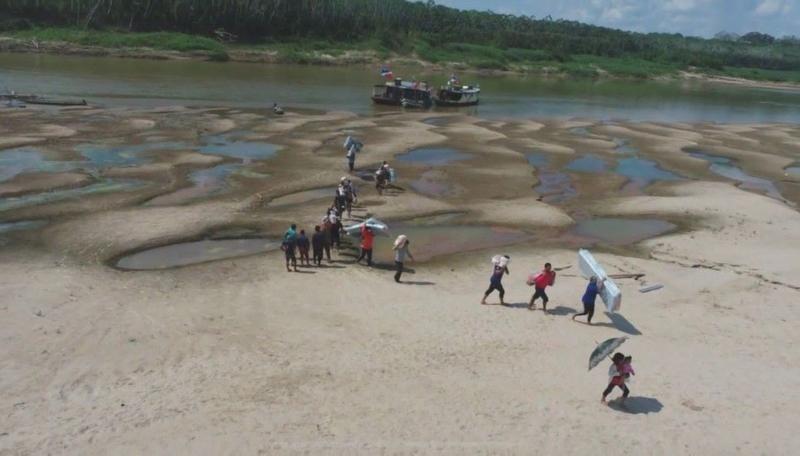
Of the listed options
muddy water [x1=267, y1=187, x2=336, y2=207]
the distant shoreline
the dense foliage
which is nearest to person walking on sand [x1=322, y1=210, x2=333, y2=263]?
muddy water [x1=267, y1=187, x2=336, y2=207]

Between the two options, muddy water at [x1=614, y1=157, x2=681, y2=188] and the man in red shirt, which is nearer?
the man in red shirt

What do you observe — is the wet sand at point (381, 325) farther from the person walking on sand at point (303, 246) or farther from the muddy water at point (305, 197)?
the person walking on sand at point (303, 246)

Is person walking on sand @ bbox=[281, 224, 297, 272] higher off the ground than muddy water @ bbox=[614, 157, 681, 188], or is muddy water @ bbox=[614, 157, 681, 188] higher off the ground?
Result: muddy water @ bbox=[614, 157, 681, 188]

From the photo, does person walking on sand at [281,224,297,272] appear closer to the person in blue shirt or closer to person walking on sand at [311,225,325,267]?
person walking on sand at [311,225,325,267]

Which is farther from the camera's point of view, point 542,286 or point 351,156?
point 351,156

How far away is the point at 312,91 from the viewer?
70.3 m

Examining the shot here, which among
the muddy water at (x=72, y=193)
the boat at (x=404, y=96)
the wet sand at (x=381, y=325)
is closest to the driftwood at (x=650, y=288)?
the wet sand at (x=381, y=325)

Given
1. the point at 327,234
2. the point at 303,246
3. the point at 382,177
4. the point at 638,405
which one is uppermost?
the point at 382,177

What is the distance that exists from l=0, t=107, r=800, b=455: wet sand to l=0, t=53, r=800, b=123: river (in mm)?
29250

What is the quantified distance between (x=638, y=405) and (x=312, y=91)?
61.6 m

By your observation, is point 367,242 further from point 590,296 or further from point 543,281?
point 590,296

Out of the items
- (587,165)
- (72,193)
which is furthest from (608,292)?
(587,165)

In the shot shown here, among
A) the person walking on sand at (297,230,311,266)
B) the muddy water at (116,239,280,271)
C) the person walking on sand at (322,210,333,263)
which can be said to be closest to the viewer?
the person walking on sand at (297,230,311,266)

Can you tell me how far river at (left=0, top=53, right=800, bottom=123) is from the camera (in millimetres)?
59969
